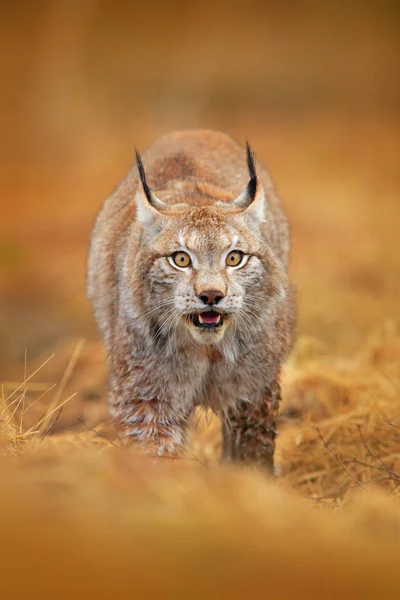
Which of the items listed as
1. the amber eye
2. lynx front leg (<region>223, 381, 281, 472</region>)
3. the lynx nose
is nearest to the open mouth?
the lynx nose

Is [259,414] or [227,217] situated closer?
[227,217]

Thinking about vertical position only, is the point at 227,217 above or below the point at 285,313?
above

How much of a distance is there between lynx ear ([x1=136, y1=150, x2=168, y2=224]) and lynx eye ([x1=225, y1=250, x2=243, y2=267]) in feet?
1.68

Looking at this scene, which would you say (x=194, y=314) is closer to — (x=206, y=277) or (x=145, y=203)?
(x=206, y=277)

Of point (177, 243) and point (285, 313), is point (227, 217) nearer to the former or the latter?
point (177, 243)

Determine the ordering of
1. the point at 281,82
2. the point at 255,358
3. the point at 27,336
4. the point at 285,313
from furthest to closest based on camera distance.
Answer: the point at 281,82
the point at 27,336
the point at 285,313
the point at 255,358

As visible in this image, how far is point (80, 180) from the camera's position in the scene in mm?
14648

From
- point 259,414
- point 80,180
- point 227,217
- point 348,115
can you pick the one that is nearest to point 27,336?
point 259,414

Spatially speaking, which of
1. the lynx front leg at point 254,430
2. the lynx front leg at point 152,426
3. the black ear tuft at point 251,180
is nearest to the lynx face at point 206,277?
the black ear tuft at point 251,180

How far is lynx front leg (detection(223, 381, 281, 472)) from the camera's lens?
225 inches

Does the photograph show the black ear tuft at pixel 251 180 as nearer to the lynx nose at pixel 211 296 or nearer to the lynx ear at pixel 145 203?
the lynx ear at pixel 145 203

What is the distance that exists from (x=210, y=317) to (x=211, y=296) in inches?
7.4

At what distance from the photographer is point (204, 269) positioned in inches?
187

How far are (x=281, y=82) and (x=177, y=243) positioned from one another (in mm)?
12321
